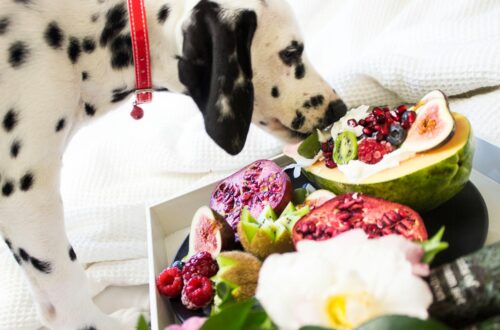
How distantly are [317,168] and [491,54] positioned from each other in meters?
0.60

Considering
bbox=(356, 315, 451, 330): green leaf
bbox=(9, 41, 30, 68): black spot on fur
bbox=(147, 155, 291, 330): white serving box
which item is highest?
bbox=(9, 41, 30, 68): black spot on fur

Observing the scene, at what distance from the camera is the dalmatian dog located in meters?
1.05

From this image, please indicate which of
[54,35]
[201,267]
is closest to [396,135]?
[201,267]

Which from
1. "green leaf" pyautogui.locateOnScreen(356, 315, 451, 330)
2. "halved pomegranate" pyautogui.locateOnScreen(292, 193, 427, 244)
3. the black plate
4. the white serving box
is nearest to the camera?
"green leaf" pyautogui.locateOnScreen(356, 315, 451, 330)

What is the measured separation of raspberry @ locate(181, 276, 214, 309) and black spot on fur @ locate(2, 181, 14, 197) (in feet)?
1.32

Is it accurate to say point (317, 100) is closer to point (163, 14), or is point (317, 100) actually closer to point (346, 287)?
point (163, 14)

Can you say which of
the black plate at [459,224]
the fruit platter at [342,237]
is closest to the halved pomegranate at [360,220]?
the fruit platter at [342,237]

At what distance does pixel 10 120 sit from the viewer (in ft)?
3.45

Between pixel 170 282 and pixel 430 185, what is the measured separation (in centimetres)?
56

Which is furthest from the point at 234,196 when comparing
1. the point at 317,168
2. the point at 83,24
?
the point at 83,24

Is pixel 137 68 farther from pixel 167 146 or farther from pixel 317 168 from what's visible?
pixel 167 146

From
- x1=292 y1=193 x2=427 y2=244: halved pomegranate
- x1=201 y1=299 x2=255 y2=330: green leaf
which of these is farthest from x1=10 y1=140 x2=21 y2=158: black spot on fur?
x1=201 y1=299 x2=255 y2=330: green leaf

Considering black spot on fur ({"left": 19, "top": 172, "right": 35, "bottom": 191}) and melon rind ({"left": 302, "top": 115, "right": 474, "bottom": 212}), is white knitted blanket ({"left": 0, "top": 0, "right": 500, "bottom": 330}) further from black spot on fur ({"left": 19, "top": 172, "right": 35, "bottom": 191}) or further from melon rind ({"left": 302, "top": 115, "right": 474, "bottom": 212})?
black spot on fur ({"left": 19, "top": 172, "right": 35, "bottom": 191})

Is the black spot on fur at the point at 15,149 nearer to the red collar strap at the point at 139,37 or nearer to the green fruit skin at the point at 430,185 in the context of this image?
the red collar strap at the point at 139,37
